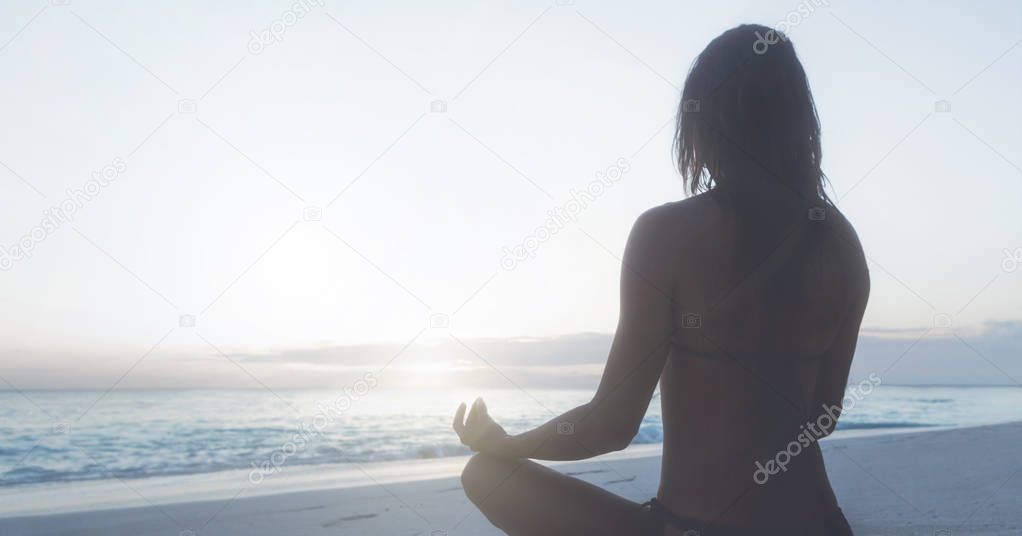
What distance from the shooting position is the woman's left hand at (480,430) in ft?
4.82

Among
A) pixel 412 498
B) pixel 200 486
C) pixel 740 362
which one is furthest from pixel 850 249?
pixel 200 486

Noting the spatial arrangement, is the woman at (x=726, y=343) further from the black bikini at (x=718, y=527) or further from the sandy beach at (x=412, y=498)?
the sandy beach at (x=412, y=498)

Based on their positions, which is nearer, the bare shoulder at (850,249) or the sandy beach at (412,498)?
the bare shoulder at (850,249)

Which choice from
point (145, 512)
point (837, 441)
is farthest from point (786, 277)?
point (837, 441)

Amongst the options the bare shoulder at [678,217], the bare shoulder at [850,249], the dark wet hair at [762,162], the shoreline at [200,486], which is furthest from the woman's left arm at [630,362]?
the shoreline at [200,486]

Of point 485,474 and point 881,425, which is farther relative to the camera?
point 881,425

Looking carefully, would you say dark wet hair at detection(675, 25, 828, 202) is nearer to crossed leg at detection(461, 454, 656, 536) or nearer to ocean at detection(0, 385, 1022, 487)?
crossed leg at detection(461, 454, 656, 536)

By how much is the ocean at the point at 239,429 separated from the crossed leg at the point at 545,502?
609 cm

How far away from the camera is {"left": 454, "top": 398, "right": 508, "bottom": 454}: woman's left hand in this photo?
1468 mm

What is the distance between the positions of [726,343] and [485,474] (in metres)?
0.51

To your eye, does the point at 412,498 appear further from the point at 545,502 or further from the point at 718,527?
the point at 718,527

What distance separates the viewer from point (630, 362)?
1361 millimetres

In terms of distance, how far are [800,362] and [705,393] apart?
18 centimetres

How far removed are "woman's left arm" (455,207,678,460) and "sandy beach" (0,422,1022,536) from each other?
8.21 feet
